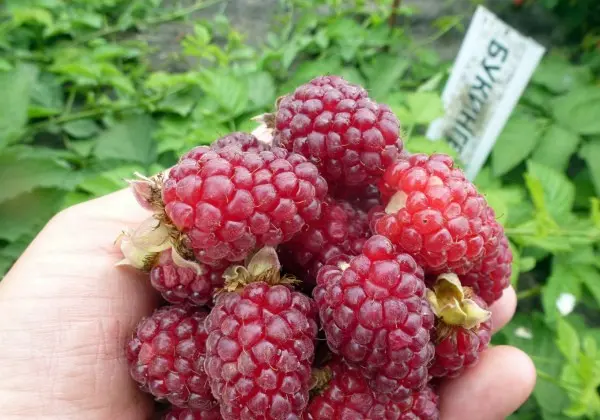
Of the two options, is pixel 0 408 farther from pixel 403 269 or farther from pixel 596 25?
pixel 596 25

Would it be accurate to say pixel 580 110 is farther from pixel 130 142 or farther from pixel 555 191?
pixel 130 142

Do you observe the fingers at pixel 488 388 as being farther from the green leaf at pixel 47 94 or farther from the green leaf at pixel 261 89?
the green leaf at pixel 47 94

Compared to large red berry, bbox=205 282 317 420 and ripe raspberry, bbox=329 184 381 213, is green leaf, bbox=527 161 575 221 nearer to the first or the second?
ripe raspberry, bbox=329 184 381 213

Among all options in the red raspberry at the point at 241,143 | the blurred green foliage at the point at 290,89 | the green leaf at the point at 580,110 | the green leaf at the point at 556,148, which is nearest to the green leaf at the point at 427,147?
the blurred green foliage at the point at 290,89

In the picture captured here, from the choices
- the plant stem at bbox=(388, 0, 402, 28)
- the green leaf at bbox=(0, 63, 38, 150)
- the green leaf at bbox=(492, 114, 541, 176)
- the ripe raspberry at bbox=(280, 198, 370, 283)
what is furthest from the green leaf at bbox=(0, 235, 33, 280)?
the plant stem at bbox=(388, 0, 402, 28)

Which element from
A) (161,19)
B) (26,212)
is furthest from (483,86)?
(161,19)

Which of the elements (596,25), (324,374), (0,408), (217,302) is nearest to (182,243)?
(217,302)
